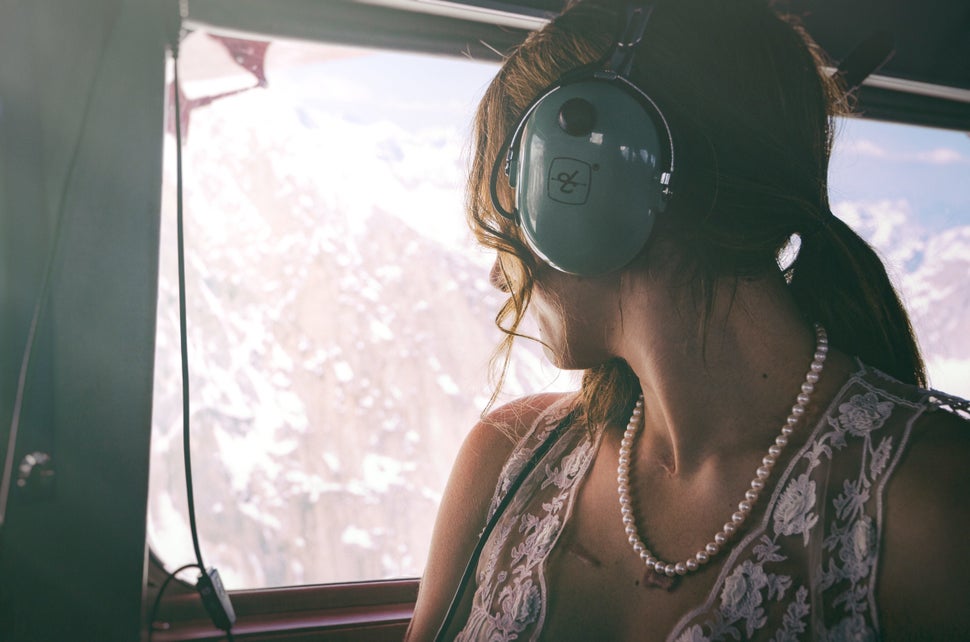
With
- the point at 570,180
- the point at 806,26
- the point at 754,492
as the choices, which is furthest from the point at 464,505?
the point at 806,26

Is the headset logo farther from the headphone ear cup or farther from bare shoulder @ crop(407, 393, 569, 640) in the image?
bare shoulder @ crop(407, 393, 569, 640)

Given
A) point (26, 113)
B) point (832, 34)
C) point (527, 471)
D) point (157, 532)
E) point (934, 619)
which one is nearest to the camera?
point (934, 619)

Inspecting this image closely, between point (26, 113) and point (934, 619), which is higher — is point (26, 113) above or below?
above

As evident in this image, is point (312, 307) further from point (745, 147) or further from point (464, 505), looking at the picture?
point (745, 147)

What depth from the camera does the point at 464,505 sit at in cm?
105

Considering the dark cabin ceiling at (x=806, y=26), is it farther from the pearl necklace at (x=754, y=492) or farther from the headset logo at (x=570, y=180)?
the pearl necklace at (x=754, y=492)

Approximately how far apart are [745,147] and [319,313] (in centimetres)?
87

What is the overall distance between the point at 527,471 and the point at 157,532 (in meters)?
0.76

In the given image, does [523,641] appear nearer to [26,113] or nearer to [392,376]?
[392,376]

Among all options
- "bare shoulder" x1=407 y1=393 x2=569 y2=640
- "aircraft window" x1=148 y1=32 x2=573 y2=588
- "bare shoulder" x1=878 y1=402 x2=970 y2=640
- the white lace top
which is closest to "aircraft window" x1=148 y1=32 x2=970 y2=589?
"aircraft window" x1=148 y1=32 x2=573 y2=588

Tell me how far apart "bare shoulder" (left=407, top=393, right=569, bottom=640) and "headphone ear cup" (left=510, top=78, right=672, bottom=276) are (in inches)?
16.7

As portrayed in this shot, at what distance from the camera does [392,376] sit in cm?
138

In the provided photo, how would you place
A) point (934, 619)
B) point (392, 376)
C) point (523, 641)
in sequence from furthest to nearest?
point (392, 376) < point (523, 641) < point (934, 619)

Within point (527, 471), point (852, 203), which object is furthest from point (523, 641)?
point (852, 203)
